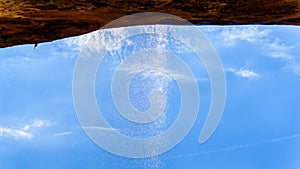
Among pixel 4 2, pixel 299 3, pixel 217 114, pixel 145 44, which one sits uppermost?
pixel 145 44

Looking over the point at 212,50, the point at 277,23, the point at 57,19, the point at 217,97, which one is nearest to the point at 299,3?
the point at 277,23

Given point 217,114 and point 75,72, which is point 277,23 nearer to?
point 217,114

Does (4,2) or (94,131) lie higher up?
(4,2)

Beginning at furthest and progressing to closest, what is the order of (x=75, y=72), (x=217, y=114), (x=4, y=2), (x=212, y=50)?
(x=217, y=114) → (x=212, y=50) → (x=75, y=72) → (x=4, y=2)

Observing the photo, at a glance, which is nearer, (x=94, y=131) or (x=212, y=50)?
(x=212, y=50)

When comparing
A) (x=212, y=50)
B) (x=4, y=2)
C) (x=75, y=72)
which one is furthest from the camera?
(x=212, y=50)

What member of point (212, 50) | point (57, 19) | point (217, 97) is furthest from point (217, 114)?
point (57, 19)
